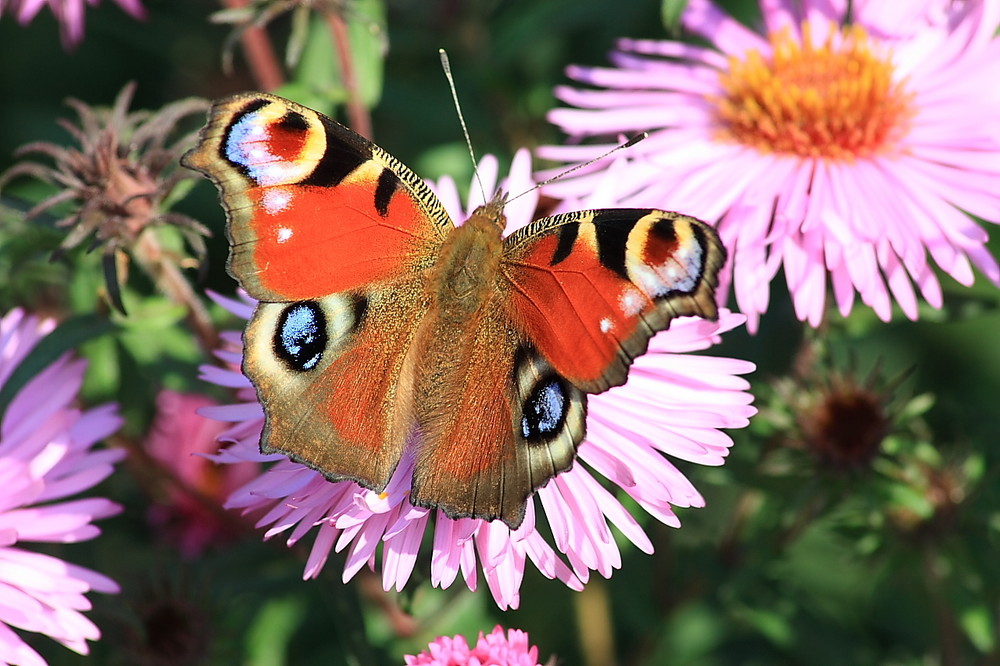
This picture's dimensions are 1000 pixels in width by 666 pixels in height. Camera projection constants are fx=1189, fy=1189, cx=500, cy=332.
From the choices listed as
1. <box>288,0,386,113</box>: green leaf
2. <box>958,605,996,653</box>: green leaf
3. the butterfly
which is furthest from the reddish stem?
<box>958,605,996,653</box>: green leaf

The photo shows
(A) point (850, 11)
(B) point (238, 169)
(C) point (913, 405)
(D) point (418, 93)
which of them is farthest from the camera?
(D) point (418, 93)

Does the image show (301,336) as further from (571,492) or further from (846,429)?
(846,429)

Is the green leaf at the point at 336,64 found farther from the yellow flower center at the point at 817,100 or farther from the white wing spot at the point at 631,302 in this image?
the white wing spot at the point at 631,302

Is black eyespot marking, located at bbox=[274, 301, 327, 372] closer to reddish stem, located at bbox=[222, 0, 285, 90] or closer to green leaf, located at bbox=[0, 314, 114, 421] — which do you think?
green leaf, located at bbox=[0, 314, 114, 421]

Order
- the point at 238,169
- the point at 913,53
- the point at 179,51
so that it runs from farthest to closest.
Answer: the point at 179,51 → the point at 913,53 → the point at 238,169

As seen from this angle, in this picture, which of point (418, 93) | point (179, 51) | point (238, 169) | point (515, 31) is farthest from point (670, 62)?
point (179, 51)

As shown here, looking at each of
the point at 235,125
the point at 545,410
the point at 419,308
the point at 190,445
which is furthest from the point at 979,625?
the point at 190,445

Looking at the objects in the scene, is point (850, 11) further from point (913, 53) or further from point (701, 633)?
point (701, 633)
